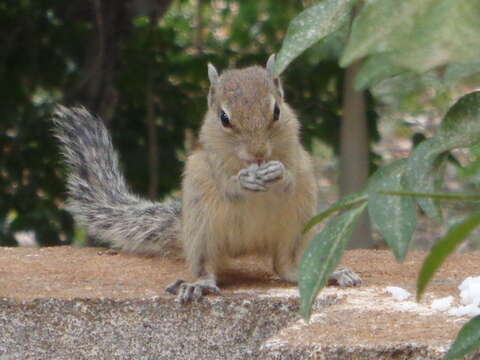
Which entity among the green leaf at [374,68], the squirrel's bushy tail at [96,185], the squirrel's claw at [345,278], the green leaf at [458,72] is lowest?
the squirrel's claw at [345,278]

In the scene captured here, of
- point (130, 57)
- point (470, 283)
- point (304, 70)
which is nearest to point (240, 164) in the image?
point (470, 283)

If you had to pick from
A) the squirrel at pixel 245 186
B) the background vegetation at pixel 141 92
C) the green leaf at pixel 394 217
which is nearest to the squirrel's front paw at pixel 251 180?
the squirrel at pixel 245 186

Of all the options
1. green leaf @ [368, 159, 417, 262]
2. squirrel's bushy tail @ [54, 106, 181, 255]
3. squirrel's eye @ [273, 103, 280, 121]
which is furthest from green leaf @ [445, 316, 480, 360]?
squirrel's bushy tail @ [54, 106, 181, 255]

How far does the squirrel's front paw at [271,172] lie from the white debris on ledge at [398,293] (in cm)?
35

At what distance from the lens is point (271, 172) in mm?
2045

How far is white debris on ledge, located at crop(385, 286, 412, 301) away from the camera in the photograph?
194 centimetres

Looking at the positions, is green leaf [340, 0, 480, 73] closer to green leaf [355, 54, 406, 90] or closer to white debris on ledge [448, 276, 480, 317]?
green leaf [355, 54, 406, 90]

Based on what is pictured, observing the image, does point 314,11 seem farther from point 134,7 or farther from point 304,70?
point 134,7

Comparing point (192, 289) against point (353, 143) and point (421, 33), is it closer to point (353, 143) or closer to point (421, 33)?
point (353, 143)

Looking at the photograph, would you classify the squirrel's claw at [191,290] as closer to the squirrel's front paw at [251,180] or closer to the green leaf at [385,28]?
the squirrel's front paw at [251,180]

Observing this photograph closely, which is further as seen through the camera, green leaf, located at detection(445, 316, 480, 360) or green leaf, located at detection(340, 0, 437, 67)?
green leaf, located at detection(445, 316, 480, 360)

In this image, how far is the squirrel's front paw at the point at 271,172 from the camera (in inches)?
80.5

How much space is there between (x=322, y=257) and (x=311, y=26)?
0.18m

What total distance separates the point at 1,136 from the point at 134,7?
77 centimetres
